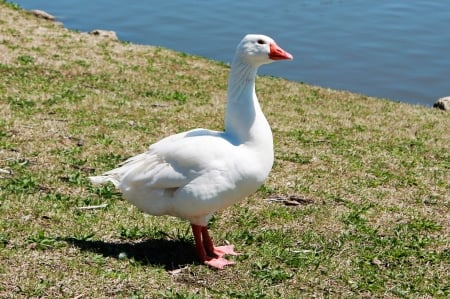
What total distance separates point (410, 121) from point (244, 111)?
7481 mm

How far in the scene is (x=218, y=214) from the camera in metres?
6.99

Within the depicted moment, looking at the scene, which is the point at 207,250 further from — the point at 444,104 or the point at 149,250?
the point at 444,104

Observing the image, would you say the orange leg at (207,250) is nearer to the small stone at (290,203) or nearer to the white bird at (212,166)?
the white bird at (212,166)

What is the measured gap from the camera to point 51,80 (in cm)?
1181

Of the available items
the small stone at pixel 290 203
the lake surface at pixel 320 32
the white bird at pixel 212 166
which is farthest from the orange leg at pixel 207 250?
the lake surface at pixel 320 32

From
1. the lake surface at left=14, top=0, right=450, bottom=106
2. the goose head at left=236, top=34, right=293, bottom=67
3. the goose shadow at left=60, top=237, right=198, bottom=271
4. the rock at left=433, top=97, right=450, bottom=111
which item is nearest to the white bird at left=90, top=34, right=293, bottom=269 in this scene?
the goose head at left=236, top=34, right=293, bottom=67

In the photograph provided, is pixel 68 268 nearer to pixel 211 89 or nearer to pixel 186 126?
pixel 186 126

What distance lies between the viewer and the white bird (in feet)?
17.7

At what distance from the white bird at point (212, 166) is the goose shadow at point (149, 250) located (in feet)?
0.60

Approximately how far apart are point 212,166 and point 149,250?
1041mm

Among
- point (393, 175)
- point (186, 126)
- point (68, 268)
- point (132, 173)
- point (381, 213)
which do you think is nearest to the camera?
point (68, 268)

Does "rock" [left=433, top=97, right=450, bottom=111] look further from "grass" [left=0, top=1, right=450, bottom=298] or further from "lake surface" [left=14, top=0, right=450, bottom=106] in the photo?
"lake surface" [left=14, top=0, right=450, bottom=106]

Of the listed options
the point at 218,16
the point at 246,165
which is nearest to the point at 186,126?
the point at 246,165

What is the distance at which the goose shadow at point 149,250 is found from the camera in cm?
565
